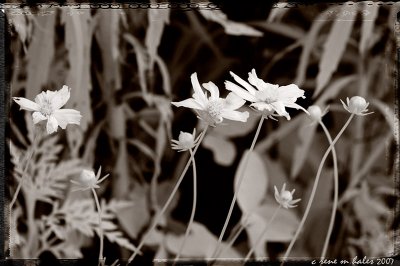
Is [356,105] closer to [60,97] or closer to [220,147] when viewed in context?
[220,147]

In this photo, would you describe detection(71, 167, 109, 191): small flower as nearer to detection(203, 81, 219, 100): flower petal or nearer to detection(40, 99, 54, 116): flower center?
detection(40, 99, 54, 116): flower center

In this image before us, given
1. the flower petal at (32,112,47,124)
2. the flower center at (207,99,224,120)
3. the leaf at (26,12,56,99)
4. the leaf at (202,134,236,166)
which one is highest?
the leaf at (26,12,56,99)

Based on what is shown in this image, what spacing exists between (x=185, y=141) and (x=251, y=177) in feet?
0.47

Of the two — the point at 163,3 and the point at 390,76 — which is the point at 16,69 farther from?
the point at 390,76

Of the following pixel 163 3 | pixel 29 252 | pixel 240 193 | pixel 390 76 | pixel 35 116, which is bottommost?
pixel 29 252

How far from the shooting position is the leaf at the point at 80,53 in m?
0.79

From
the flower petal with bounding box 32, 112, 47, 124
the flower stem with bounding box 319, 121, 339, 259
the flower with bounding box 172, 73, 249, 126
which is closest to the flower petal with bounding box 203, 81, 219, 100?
the flower with bounding box 172, 73, 249, 126

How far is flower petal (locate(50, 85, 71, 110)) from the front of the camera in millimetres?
774

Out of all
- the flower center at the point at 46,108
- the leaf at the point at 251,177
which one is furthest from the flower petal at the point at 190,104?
the flower center at the point at 46,108

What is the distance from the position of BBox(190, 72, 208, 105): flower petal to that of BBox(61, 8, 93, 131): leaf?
199 mm

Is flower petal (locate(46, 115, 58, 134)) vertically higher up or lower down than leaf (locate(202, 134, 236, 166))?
higher up

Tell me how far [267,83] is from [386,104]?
0.23 metres

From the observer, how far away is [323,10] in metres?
0.79

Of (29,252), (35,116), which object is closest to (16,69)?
(35,116)
